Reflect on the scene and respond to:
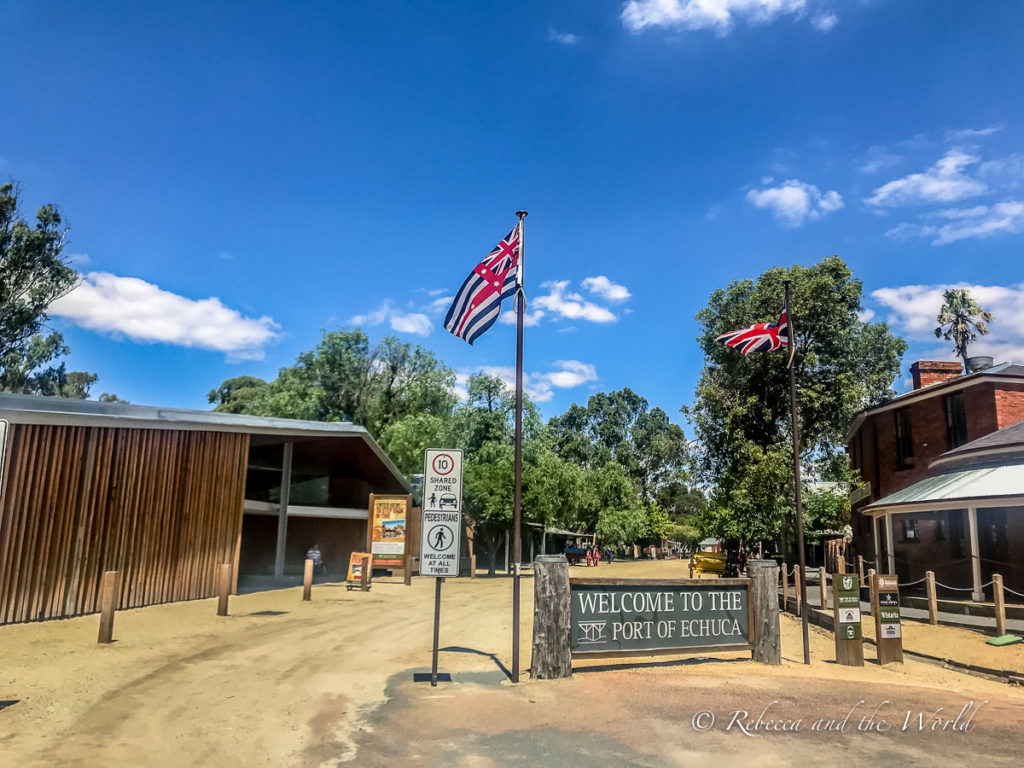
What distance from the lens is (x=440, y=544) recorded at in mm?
8898

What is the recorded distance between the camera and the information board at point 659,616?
9.32 m

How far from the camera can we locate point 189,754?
231 inches

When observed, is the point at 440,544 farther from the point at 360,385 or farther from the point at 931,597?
the point at 360,385

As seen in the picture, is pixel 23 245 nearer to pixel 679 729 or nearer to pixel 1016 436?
pixel 679 729

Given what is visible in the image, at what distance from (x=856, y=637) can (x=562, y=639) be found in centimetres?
562

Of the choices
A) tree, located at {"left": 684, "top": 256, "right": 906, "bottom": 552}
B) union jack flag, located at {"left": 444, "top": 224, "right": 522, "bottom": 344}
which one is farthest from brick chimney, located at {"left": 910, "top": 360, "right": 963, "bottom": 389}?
union jack flag, located at {"left": 444, "top": 224, "right": 522, "bottom": 344}

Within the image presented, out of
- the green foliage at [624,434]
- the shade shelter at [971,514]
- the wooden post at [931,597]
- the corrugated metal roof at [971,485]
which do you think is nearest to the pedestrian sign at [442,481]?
the wooden post at [931,597]

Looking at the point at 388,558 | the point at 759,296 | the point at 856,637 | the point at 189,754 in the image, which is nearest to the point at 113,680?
the point at 189,754

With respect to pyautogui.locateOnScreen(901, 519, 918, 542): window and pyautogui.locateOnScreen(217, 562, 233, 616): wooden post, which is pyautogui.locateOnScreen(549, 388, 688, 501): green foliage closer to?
pyautogui.locateOnScreen(901, 519, 918, 542): window

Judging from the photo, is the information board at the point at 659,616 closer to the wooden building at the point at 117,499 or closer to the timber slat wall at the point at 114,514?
the wooden building at the point at 117,499

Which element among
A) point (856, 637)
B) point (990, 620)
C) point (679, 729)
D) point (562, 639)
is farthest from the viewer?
point (990, 620)

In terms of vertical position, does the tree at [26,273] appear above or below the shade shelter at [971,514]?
above

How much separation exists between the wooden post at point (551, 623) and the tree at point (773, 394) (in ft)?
69.7

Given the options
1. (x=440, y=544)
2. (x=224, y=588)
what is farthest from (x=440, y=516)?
(x=224, y=588)
